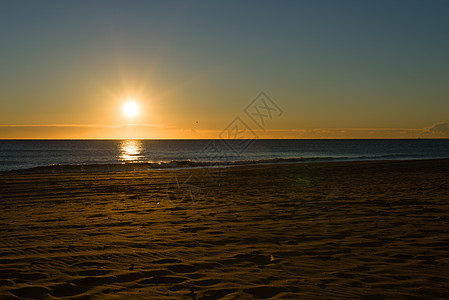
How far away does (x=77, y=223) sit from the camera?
26.0 ft

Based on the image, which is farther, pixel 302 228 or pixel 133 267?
pixel 302 228

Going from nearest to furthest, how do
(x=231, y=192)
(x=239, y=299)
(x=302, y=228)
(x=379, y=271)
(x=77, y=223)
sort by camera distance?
1. (x=239, y=299)
2. (x=379, y=271)
3. (x=302, y=228)
4. (x=77, y=223)
5. (x=231, y=192)

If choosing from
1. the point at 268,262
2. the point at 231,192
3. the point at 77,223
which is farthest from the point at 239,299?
the point at 231,192

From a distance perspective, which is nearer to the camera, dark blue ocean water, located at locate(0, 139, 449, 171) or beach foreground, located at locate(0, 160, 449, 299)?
beach foreground, located at locate(0, 160, 449, 299)

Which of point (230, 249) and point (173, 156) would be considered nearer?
point (230, 249)

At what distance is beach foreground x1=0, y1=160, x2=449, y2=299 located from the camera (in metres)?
4.20

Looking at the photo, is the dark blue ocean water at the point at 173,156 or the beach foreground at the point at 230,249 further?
the dark blue ocean water at the point at 173,156

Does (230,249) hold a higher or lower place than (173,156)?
lower

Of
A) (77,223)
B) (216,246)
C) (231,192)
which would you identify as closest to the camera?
(216,246)

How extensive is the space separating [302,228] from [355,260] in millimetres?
1996

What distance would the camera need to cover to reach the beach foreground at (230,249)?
4.20 metres

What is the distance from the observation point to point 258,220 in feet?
26.1

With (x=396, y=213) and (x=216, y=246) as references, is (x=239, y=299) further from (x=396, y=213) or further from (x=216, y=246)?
(x=396, y=213)

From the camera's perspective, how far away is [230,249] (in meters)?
5.74
